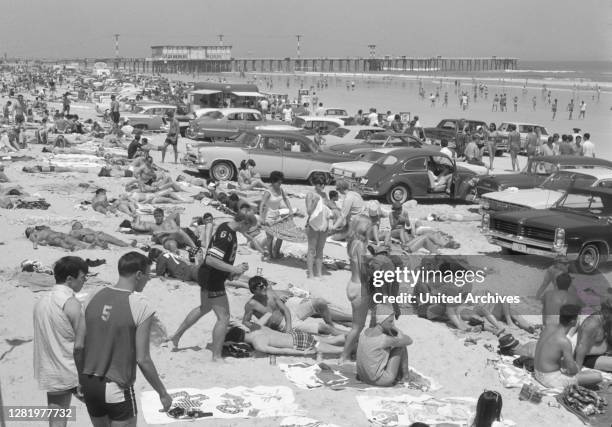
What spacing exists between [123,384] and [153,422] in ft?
6.22

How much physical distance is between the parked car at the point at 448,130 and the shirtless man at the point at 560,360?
2133cm

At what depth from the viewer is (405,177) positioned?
17250 mm

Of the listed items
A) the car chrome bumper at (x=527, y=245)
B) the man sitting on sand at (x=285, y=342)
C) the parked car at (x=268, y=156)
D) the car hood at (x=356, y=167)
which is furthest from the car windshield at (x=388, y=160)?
the man sitting on sand at (x=285, y=342)

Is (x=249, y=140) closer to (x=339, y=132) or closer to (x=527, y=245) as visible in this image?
(x=339, y=132)

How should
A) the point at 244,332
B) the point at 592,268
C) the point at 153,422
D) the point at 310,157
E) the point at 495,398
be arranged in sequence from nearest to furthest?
the point at 495,398
the point at 153,422
the point at 244,332
the point at 592,268
the point at 310,157

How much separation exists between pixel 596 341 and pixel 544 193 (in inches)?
265

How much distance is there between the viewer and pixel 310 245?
10.9 metres

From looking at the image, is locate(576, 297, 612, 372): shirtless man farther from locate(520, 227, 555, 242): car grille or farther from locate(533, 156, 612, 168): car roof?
locate(533, 156, 612, 168): car roof

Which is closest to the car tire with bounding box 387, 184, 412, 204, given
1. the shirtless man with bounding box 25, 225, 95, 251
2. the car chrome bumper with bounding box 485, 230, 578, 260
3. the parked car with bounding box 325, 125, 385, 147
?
the car chrome bumper with bounding box 485, 230, 578, 260

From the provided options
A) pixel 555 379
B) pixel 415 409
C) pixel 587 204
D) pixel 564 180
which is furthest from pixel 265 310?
pixel 564 180

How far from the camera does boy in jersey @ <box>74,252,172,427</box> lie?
4.47 metres

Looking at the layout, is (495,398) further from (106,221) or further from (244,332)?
(106,221)

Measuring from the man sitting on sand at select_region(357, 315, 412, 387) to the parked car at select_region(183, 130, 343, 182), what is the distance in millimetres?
12497

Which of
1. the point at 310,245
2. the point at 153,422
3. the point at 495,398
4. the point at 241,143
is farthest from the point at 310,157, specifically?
the point at 495,398
